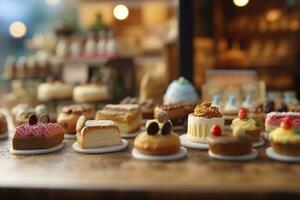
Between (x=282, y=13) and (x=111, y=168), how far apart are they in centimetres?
449

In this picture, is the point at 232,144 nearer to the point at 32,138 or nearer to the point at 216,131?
the point at 216,131

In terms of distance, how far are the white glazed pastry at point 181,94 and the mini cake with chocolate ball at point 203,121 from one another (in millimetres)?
539

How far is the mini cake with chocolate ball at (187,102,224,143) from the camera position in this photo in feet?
7.26

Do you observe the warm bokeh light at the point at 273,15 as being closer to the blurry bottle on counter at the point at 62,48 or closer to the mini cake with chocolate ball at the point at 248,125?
the blurry bottle on counter at the point at 62,48

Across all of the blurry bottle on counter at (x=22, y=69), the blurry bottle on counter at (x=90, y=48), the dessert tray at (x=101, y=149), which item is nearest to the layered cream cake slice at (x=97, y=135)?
the dessert tray at (x=101, y=149)

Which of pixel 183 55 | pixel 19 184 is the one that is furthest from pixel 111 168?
pixel 183 55

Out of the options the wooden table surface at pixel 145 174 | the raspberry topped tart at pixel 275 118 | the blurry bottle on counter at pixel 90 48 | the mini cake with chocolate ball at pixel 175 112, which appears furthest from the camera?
the blurry bottle on counter at pixel 90 48

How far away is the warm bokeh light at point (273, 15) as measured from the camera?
19.0ft

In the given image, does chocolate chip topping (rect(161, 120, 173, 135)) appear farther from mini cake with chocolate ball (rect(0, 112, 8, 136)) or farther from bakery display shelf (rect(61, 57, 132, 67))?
bakery display shelf (rect(61, 57, 132, 67))

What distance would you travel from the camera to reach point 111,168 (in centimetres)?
191

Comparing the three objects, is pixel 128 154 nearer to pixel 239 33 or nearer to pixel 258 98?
pixel 258 98

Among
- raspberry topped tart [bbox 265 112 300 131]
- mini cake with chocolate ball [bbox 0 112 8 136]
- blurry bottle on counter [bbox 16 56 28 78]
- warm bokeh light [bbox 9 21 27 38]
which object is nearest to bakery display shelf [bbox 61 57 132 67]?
blurry bottle on counter [bbox 16 56 28 78]

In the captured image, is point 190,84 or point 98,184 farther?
point 190,84

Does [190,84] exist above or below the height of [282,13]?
below
